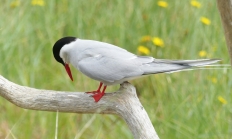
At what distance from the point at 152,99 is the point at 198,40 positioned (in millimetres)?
570

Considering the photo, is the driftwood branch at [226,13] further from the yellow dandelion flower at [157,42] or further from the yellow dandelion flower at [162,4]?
the yellow dandelion flower at [162,4]

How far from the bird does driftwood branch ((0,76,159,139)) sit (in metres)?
0.04

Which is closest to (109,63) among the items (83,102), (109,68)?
(109,68)

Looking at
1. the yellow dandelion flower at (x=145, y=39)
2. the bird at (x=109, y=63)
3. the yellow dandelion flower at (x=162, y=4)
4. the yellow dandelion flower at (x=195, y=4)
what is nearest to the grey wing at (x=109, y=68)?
the bird at (x=109, y=63)

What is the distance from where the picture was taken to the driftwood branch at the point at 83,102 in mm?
1701

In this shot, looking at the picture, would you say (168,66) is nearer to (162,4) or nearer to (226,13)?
(226,13)

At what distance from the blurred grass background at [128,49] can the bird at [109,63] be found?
2.11 ft

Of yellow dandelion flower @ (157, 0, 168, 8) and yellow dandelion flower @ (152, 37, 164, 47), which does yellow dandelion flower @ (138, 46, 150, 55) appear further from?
yellow dandelion flower @ (157, 0, 168, 8)

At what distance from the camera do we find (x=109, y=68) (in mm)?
1784

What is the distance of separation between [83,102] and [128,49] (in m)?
1.48

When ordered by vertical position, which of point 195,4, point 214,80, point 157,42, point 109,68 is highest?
point 195,4

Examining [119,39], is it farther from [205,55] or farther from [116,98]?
[116,98]

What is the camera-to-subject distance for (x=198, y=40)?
3.27 meters

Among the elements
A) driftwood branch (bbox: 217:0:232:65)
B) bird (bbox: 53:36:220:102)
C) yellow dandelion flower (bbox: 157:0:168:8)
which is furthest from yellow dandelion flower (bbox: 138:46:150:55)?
driftwood branch (bbox: 217:0:232:65)
